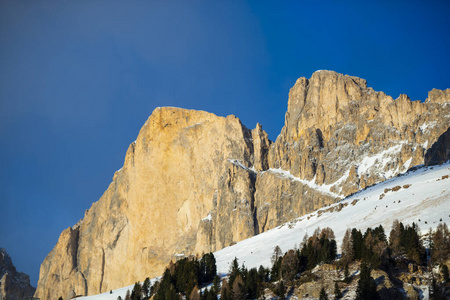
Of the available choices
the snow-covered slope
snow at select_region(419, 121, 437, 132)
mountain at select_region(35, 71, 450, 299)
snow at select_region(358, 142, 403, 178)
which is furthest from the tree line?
snow at select_region(419, 121, 437, 132)

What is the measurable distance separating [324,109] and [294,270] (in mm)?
93249

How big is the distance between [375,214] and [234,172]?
69.1 meters

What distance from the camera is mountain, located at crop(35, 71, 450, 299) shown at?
125000 mm

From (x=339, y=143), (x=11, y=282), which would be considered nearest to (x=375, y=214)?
(x=339, y=143)

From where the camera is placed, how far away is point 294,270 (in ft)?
184

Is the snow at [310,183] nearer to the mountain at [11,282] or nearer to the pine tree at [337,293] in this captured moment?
the pine tree at [337,293]

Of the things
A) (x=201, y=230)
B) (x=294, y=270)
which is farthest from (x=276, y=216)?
(x=294, y=270)

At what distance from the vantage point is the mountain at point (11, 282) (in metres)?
143

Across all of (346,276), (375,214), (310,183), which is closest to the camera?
(346,276)

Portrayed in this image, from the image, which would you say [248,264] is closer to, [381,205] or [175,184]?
[381,205]

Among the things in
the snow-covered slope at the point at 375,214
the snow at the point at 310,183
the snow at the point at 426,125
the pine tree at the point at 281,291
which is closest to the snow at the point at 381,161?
the snow at the point at 310,183

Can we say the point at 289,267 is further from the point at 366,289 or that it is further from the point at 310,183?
the point at 310,183

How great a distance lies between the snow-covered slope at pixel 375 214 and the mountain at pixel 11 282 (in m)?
72.0

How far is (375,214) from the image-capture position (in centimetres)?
7294
